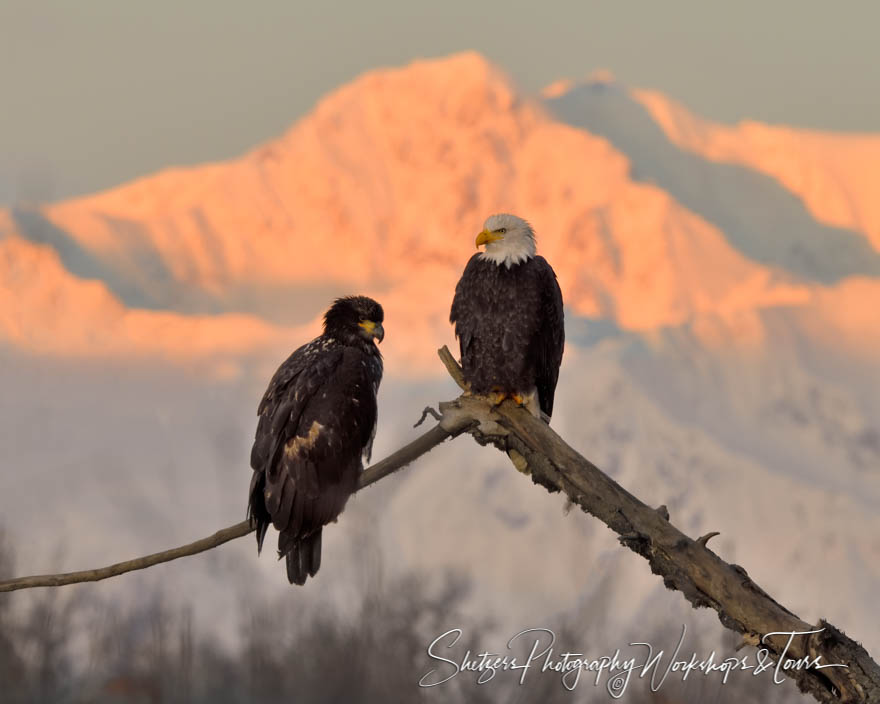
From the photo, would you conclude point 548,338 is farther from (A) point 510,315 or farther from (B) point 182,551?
(B) point 182,551

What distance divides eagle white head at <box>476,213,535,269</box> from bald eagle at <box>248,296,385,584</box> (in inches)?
41.3

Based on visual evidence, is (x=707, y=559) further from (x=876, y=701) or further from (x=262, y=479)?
(x=262, y=479)

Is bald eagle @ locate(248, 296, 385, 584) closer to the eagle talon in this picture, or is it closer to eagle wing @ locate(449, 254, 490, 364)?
eagle wing @ locate(449, 254, 490, 364)

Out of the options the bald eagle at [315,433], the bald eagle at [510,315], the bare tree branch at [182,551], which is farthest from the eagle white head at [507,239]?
the bare tree branch at [182,551]

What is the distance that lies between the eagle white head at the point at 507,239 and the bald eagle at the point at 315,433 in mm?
1048

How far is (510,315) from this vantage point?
838 cm

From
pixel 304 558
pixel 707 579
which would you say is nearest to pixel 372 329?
pixel 304 558

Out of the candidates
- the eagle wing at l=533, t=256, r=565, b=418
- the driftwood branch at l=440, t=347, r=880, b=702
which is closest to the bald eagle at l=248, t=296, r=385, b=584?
the eagle wing at l=533, t=256, r=565, b=418

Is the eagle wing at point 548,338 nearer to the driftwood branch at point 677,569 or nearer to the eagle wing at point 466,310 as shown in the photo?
the eagle wing at point 466,310

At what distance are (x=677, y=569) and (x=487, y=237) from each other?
10.3 ft

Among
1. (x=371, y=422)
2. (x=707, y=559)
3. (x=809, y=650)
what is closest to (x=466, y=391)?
(x=371, y=422)

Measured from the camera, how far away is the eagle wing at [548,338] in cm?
845

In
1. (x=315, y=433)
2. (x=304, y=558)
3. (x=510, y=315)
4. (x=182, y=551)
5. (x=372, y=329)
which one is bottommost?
(x=182, y=551)

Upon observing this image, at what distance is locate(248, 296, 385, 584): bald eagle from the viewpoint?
762 cm
